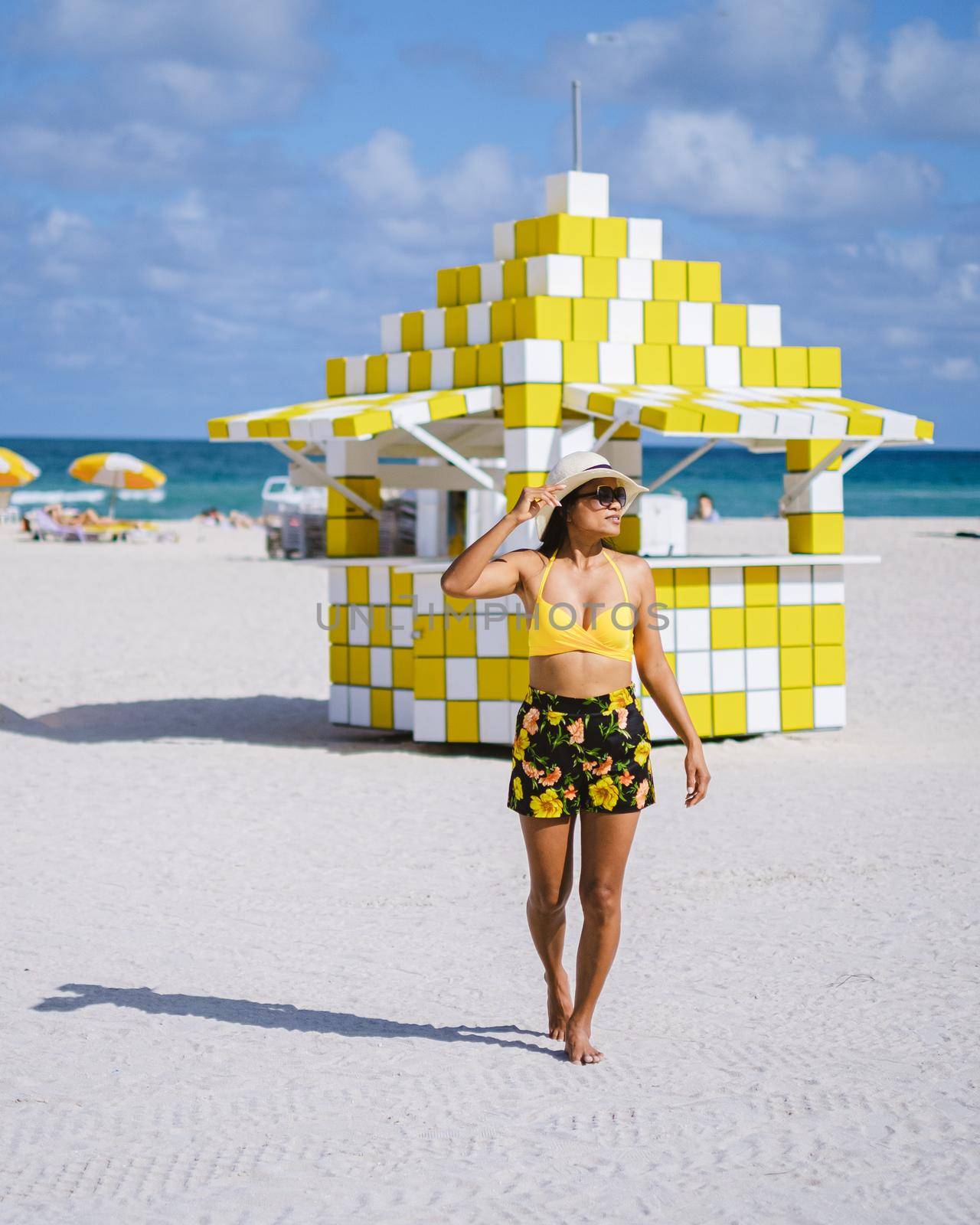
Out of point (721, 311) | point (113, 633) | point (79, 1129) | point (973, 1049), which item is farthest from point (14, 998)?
point (113, 633)

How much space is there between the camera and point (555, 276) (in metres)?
9.09

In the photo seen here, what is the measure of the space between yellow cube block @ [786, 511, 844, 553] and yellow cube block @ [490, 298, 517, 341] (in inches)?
88.2

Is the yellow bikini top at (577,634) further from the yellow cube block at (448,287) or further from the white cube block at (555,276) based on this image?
the yellow cube block at (448,287)

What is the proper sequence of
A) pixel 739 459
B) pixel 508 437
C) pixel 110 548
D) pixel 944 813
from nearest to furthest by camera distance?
pixel 944 813 < pixel 508 437 < pixel 110 548 < pixel 739 459

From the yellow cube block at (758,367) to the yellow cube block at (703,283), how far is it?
37 cm

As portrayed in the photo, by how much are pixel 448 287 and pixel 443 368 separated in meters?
0.77

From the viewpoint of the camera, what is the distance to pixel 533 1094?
3.88 metres

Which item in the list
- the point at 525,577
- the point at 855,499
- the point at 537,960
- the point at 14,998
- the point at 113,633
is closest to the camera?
the point at 525,577

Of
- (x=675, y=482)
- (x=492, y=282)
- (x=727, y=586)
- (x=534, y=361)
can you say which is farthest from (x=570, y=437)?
(x=675, y=482)

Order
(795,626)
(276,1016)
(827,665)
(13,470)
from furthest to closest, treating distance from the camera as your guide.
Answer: (13,470), (827,665), (795,626), (276,1016)

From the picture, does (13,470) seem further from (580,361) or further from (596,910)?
(596,910)

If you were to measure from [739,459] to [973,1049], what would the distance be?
104118mm

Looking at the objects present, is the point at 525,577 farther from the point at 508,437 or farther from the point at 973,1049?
the point at 508,437

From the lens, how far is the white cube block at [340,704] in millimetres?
10164
